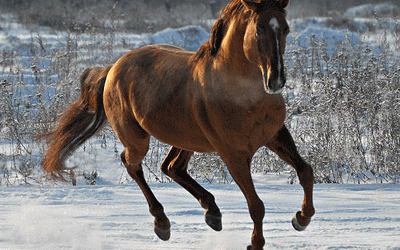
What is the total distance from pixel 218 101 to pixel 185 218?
214 centimetres

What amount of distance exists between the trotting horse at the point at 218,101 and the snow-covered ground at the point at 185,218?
0.53 meters

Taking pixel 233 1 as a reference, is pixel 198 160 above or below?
below

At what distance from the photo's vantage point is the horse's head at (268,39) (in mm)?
3064

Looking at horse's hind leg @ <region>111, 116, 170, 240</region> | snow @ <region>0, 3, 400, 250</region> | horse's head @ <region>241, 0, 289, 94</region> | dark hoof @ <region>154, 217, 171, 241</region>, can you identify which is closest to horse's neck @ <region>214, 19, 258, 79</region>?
horse's head @ <region>241, 0, 289, 94</region>

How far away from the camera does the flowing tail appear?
16.6 ft

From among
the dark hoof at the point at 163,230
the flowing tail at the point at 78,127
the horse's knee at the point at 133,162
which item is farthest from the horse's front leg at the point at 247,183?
the flowing tail at the point at 78,127

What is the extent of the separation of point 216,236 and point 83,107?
1472 millimetres

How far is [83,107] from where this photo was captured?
16.9ft

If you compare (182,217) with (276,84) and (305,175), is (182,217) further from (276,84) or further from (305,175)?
(276,84)

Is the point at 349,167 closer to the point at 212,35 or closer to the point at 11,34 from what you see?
the point at 212,35

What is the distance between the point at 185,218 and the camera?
551 centimetres

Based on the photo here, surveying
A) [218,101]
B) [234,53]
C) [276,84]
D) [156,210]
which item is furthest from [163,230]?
[276,84]

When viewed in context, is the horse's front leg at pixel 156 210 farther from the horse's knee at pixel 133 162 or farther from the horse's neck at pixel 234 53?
the horse's neck at pixel 234 53

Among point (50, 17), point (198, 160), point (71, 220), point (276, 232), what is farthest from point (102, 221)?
point (50, 17)
